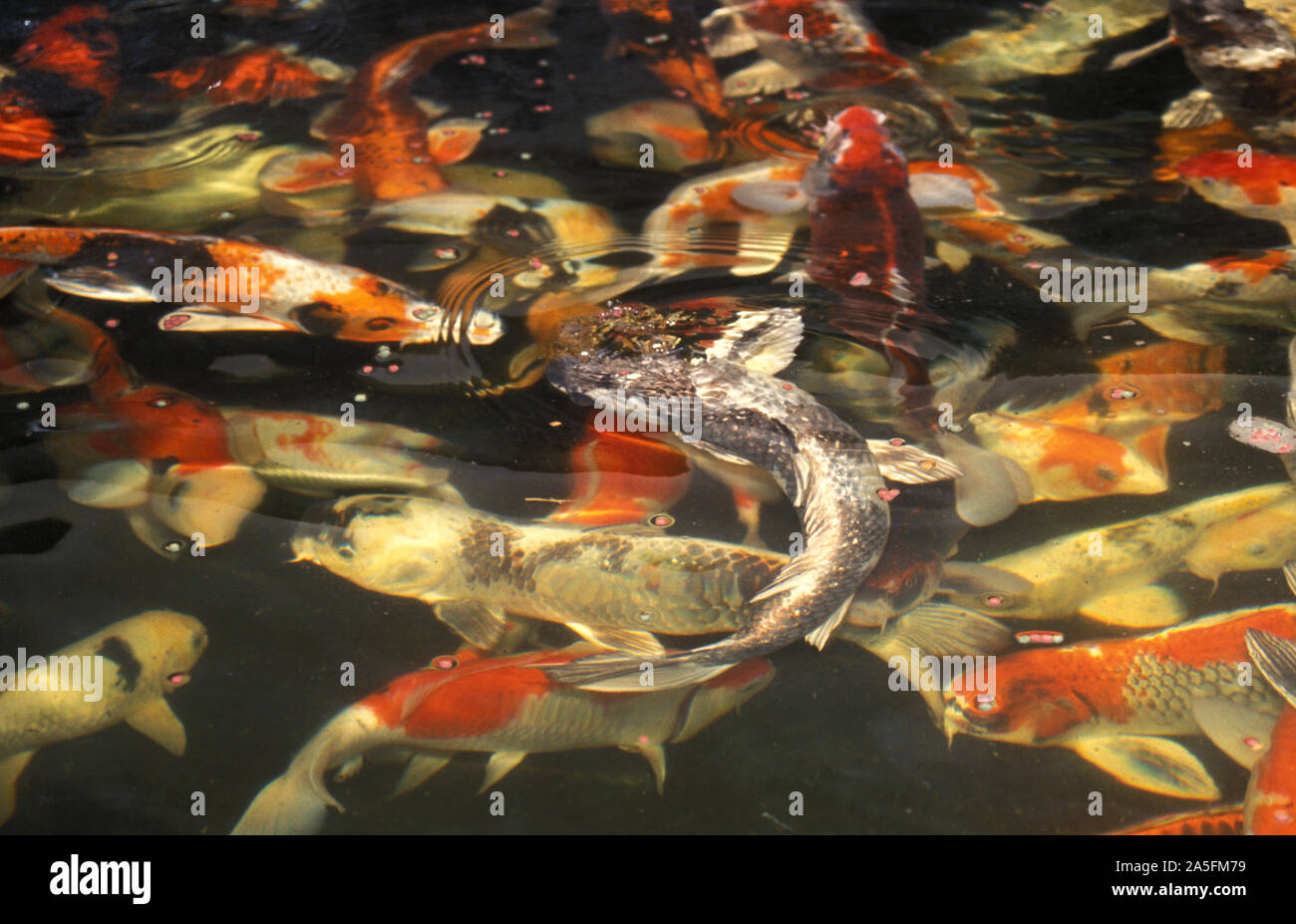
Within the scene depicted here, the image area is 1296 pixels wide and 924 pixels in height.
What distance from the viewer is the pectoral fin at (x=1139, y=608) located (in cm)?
211

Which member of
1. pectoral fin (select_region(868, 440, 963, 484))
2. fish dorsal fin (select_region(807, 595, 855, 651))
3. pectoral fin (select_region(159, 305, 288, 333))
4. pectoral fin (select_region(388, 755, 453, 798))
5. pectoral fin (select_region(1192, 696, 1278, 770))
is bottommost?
pectoral fin (select_region(388, 755, 453, 798))

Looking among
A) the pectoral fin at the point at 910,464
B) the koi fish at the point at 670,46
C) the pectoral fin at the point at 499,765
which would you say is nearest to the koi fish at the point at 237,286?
Answer: the pectoral fin at the point at 910,464

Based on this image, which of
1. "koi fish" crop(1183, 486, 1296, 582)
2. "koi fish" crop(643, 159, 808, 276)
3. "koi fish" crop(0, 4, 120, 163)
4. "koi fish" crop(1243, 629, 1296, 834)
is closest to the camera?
"koi fish" crop(1243, 629, 1296, 834)

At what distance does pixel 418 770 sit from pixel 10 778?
725mm

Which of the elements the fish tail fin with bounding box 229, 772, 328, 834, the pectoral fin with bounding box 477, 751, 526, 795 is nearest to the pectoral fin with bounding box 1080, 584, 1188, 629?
the pectoral fin with bounding box 477, 751, 526, 795

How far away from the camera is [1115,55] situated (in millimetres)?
4113

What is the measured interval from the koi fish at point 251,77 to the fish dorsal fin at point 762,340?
7.04 feet

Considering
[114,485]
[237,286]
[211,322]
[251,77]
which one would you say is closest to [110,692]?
[114,485]

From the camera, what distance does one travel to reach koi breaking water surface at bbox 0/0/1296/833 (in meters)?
1.94

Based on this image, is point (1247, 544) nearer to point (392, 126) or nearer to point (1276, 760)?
point (1276, 760)

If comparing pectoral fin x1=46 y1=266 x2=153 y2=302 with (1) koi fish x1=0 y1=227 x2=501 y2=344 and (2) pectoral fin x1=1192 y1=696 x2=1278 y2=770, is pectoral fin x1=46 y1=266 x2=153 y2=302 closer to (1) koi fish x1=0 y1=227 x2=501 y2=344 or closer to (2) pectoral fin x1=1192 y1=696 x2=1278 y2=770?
(1) koi fish x1=0 y1=227 x2=501 y2=344

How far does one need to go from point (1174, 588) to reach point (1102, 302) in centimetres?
103

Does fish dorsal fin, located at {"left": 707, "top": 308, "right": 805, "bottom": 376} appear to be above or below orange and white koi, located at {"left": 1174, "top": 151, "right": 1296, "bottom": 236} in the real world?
below

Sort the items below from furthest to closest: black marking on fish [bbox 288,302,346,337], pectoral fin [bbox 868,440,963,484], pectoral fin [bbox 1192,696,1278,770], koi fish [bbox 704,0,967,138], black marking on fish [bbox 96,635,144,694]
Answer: koi fish [bbox 704,0,967,138], black marking on fish [bbox 288,302,346,337], pectoral fin [bbox 868,440,963,484], black marking on fish [bbox 96,635,144,694], pectoral fin [bbox 1192,696,1278,770]
